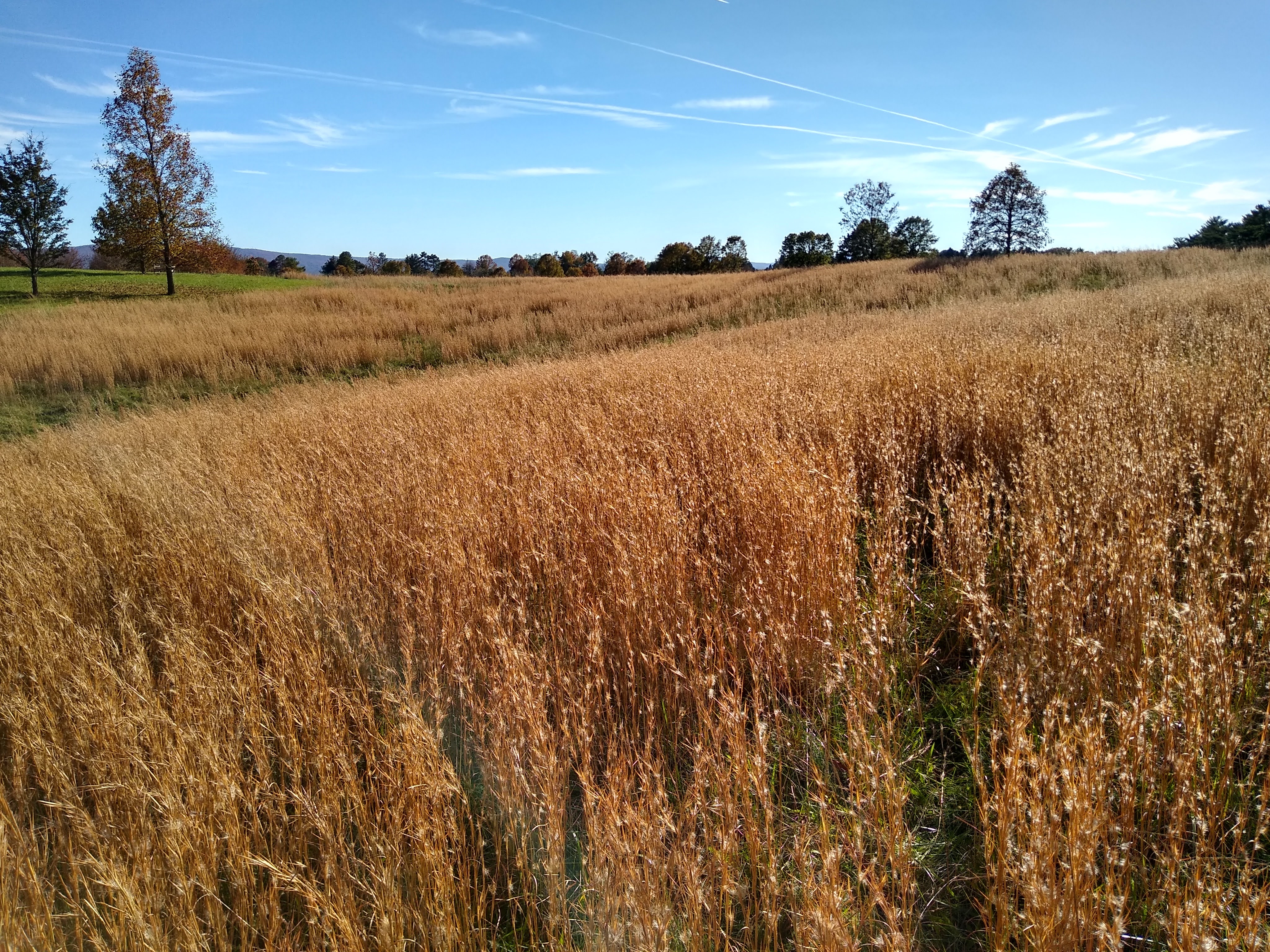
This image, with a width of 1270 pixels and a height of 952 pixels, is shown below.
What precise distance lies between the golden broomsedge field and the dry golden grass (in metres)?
10.4

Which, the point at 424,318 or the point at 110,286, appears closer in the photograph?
the point at 424,318

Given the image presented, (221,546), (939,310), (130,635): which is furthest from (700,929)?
(939,310)

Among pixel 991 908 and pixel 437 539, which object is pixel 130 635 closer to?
pixel 437 539

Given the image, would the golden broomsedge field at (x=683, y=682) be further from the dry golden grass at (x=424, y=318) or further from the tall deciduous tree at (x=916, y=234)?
the tall deciduous tree at (x=916, y=234)

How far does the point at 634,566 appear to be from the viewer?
2.78 m

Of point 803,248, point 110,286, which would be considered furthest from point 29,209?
point 803,248

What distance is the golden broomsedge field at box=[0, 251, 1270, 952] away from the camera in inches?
63.6

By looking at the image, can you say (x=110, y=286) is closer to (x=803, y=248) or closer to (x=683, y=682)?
(x=683, y=682)

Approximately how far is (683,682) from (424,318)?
1823 cm

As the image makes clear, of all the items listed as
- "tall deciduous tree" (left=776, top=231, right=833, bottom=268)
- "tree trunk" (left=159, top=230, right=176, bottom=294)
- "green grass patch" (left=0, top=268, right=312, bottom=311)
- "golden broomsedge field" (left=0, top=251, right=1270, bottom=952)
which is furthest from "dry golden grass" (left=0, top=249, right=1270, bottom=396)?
"tall deciduous tree" (left=776, top=231, right=833, bottom=268)

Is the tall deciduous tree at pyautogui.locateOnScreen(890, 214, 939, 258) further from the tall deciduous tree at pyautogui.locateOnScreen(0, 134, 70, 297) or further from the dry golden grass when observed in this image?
the tall deciduous tree at pyautogui.locateOnScreen(0, 134, 70, 297)

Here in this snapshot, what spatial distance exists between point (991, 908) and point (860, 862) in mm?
470

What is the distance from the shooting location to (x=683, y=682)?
2449mm

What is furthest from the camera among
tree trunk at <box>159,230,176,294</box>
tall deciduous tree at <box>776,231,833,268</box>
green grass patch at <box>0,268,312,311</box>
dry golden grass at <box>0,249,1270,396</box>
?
tall deciduous tree at <box>776,231,833,268</box>
